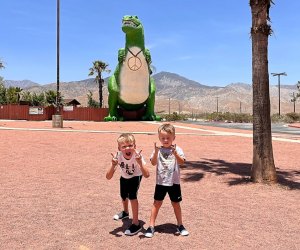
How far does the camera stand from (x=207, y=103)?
170 meters

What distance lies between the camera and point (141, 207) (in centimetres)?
601

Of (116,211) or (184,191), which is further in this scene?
(184,191)

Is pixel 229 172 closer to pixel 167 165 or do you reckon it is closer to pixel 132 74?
pixel 167 165

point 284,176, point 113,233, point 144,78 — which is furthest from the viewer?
point 144,78

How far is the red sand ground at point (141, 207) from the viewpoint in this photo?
448 cm

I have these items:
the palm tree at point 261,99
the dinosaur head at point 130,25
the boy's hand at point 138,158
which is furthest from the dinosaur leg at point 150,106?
the boy's hand at point 138,158

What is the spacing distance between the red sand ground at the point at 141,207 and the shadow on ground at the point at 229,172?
21 mm

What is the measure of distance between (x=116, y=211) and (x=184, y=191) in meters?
1.89

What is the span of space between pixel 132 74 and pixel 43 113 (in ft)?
46.1

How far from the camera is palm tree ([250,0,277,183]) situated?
8023 millimetres

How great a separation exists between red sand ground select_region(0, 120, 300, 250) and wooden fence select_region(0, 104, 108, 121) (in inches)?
1113

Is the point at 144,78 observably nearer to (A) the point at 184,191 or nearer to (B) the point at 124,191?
(A) the point at 184,191

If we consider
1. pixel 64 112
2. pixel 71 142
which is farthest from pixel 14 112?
pixel 71 142

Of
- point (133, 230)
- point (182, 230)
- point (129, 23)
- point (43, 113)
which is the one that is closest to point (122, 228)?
point (133, 230)
